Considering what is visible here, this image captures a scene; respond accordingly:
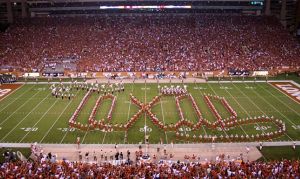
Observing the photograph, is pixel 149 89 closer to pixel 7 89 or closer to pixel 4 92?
pixel 4 92

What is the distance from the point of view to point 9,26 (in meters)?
59.5

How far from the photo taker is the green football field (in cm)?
2592

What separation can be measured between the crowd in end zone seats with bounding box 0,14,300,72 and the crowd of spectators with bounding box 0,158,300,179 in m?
29.3

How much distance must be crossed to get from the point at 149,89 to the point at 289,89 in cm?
1453

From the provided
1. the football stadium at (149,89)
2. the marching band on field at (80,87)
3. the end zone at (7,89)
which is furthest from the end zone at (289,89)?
the end zone at (7,89)

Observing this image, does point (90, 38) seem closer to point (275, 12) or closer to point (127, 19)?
point (127, 19)

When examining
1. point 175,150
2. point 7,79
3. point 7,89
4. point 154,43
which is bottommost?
point 175,150

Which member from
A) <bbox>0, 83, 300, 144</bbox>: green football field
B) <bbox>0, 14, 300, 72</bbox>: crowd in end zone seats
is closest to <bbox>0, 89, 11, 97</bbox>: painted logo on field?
<bbox>0, 83, 300, 144</bbox>: green football field

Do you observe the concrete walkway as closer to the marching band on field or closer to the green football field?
the green football field

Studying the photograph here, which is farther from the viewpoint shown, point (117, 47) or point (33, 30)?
point (33, 30)

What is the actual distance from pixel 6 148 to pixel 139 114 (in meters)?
10.4

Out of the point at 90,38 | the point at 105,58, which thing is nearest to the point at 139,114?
the point at 105,58

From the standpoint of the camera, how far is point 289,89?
1510 inches

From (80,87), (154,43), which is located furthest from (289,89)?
(80,87)
